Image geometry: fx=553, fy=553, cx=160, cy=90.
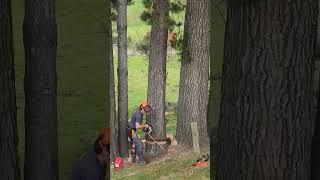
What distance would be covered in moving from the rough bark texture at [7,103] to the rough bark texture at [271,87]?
1.60 m

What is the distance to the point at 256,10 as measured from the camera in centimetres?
340

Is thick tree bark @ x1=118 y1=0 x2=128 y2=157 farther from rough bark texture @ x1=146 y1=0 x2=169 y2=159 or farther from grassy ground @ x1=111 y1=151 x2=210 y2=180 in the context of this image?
grassy ground @ x1=111 y1=151 x2=210 y2=180

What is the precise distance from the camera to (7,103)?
398cm

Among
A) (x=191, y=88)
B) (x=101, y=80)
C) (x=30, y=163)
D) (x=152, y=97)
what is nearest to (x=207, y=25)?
(x=191, y=88)

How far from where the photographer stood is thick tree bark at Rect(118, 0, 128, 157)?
42.3ft

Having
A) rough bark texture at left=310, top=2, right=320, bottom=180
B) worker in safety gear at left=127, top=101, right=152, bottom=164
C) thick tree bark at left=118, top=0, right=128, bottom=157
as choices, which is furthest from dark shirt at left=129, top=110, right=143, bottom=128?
rough bark texture at left=310, top=2, right=320, bottom=180

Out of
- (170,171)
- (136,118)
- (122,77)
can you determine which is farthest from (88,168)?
(122,77)

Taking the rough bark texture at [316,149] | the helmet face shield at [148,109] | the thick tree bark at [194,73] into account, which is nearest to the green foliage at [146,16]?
the thick tree bark at [194,73]

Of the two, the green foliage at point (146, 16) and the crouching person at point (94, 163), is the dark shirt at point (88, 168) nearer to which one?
the crouching person at point (94, 163)

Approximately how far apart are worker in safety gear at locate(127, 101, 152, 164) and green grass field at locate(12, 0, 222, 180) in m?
6.17

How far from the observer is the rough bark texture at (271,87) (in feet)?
11.2

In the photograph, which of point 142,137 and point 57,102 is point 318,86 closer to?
point 57,102

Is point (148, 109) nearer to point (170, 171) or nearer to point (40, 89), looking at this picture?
point (170, 171)

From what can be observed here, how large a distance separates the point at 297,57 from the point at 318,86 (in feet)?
2.51
